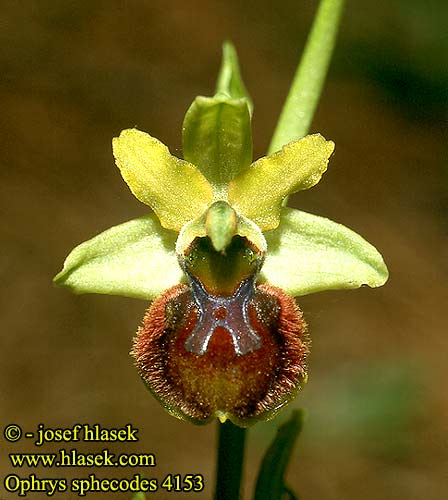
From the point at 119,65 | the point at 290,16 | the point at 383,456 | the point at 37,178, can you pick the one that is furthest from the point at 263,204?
the point at 290,16

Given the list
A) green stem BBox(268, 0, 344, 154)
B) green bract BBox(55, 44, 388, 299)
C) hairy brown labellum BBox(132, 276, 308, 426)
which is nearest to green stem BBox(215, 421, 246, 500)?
hairy brown labellum BBox(132, 276, 308, 426)

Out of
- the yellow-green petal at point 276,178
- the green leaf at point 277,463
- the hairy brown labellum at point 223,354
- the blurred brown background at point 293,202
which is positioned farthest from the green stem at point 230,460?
the blurred brown background at point 293,202

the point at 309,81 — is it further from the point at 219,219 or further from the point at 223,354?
the point at 223,354

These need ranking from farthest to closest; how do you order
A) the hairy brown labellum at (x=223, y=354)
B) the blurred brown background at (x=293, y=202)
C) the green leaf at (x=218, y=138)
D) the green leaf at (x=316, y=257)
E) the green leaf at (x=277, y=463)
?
the blurred brown background at (x=293, y=202), the green leaf at (x=277, y=463), the green leaf at (x=316, y=257), the green leaf at (x=218, y=138), the hairy brown labellum at (x=223, y=354)

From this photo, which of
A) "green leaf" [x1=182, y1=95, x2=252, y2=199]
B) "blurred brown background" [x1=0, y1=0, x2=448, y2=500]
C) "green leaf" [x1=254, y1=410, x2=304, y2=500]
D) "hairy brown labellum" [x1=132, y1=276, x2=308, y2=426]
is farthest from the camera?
"blurred brown background" [x1=0, y1=0, x2=448, y2=500]

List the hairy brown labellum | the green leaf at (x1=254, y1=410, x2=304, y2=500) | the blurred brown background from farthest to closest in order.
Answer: the blurred brown background
the green leaf at (x1=254, y1=410, x2=304, y2=500)
the hairy brown labellum

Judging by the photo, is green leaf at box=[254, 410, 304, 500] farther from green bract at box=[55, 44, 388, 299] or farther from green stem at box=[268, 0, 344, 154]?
green stem at box=[268, 0, 344, 154]

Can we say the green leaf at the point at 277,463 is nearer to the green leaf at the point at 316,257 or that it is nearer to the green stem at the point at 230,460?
the green stem at the point at 230,460

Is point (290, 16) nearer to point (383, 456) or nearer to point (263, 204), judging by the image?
point (383, 456)

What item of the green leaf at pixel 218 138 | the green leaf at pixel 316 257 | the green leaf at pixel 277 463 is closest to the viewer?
the green leaf at pixel 218 138
